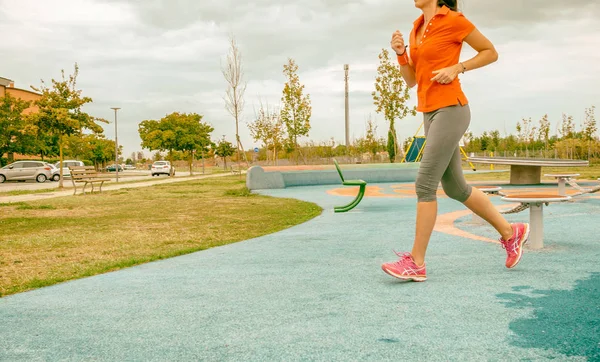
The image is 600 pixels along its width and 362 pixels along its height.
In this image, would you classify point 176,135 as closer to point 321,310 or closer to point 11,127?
point 11,127

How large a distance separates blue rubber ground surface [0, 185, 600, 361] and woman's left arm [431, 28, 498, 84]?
1.37 metres

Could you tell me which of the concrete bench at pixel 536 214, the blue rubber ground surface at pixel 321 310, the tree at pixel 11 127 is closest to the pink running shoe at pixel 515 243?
the blue rubber ground surface at pixel 321 310

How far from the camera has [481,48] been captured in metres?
3.53

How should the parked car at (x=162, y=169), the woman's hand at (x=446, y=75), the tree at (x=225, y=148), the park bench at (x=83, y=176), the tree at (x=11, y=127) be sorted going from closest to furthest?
the woman's hand at (x=446, y=75), the park bench at (x=83, y=176), the tree at (x=11, y=127), the parked car at (x=162, y=169), the tree at (x=225, y=148)

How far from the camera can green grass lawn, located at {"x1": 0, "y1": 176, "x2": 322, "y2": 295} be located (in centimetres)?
506

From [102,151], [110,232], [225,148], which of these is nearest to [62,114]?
[110,232]

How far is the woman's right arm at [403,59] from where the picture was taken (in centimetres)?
364

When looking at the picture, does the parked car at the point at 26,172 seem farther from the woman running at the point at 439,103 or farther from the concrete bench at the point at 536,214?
the woman running at the point at 439,103

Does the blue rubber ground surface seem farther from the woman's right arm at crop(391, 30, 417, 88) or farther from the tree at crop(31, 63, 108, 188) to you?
the tree at crop(31, 63, 108, 188)

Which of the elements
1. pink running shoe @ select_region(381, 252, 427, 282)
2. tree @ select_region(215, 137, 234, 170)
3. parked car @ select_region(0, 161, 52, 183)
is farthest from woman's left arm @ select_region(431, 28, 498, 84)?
tree @ select_region(215, 137, 234, 170)

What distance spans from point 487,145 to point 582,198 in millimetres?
43884

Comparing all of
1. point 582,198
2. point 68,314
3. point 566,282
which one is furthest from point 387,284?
point 582,198

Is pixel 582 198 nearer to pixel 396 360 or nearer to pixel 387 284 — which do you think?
pixel 387 284

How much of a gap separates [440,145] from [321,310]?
1306mm
